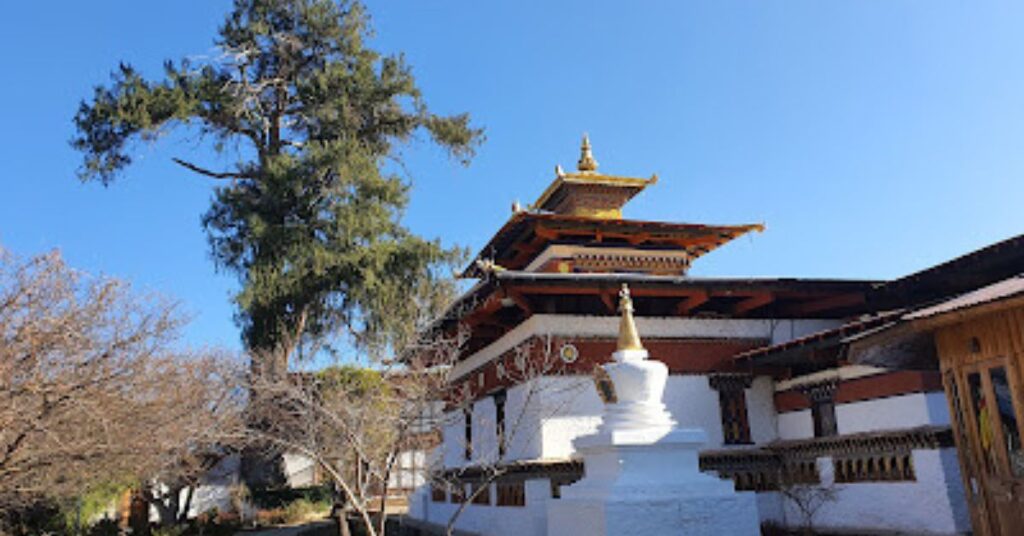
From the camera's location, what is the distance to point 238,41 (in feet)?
76.9

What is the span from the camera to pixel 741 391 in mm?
12836

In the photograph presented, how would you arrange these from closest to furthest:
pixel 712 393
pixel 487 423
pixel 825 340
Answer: pixel 825 340 → pixel 712 393 → pixel 487 423

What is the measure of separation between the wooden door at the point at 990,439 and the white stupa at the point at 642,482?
2593mm

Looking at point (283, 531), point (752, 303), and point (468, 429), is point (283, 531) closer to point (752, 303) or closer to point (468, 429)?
point (468, 429)

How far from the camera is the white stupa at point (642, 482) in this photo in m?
7.66

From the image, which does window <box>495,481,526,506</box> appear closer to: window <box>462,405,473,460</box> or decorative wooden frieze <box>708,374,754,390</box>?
window <box>462,405,473,460</box>

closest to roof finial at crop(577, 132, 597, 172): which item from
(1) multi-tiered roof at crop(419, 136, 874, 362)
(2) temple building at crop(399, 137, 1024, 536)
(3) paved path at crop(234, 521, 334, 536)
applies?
(1) multi-tiered roof at crop(419, 136, 874, 362)

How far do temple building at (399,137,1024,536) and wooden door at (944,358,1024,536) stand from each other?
3384mm

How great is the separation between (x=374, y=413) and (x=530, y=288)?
3.11m

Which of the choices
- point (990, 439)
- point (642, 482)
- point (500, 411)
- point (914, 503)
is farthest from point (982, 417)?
point (500, 411)

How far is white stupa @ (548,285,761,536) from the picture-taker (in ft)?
25.1

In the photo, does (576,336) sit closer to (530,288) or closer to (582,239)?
(530,288)

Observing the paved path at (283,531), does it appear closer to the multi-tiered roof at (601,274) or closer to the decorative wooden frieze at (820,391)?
the multi-tiered roof at (601,274)

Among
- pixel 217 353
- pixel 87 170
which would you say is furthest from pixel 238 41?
pixel 217 353
